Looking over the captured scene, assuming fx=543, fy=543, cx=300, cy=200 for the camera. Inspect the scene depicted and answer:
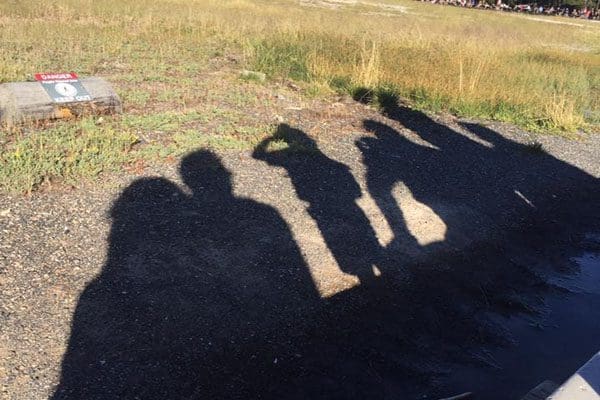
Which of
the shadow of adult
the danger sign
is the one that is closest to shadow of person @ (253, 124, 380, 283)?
the shadow of adult

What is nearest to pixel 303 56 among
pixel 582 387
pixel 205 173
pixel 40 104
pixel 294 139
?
pixel 294 139

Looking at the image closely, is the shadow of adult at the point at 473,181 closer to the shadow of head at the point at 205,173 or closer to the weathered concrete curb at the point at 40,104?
the shadow of head at the point at 205,173

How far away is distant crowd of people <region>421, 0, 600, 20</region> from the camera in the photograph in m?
52.1

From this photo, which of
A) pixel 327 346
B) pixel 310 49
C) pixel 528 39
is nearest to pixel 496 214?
pixel 327 346

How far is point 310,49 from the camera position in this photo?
14930 mm

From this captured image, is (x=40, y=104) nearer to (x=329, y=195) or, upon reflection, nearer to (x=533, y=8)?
(x=329, y=195)

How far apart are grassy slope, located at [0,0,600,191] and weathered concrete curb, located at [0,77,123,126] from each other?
324mm

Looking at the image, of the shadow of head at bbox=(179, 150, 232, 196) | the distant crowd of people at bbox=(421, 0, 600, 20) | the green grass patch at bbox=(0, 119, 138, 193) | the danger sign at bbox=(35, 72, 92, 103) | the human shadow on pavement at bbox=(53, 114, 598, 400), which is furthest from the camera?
the distant crowd of people at bbox=(421, 0, 600, 20)

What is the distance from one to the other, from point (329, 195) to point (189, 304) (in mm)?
2816

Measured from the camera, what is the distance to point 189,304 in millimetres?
4629

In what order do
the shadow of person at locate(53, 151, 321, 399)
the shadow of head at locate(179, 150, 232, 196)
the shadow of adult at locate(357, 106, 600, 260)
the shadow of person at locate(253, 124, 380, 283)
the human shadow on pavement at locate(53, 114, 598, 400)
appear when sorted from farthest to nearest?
the shadow of adult at locate(357, 106, 600, 260) < the shadow of head at locate(179, 150, 232, 196) < the shadow of person at locate(253, 124, 380, 283) < the human shadow on pavement at locate(53, 114, 598, 400) < the shadow of person at locate(53, 151, 321, 399)

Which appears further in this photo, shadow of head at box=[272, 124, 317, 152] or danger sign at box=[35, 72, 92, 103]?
shadow of head at box=[272, 124, 317, 152]

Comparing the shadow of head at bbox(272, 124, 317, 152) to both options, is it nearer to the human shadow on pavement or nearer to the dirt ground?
the dirt ground

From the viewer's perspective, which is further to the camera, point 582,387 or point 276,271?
point 276,271
